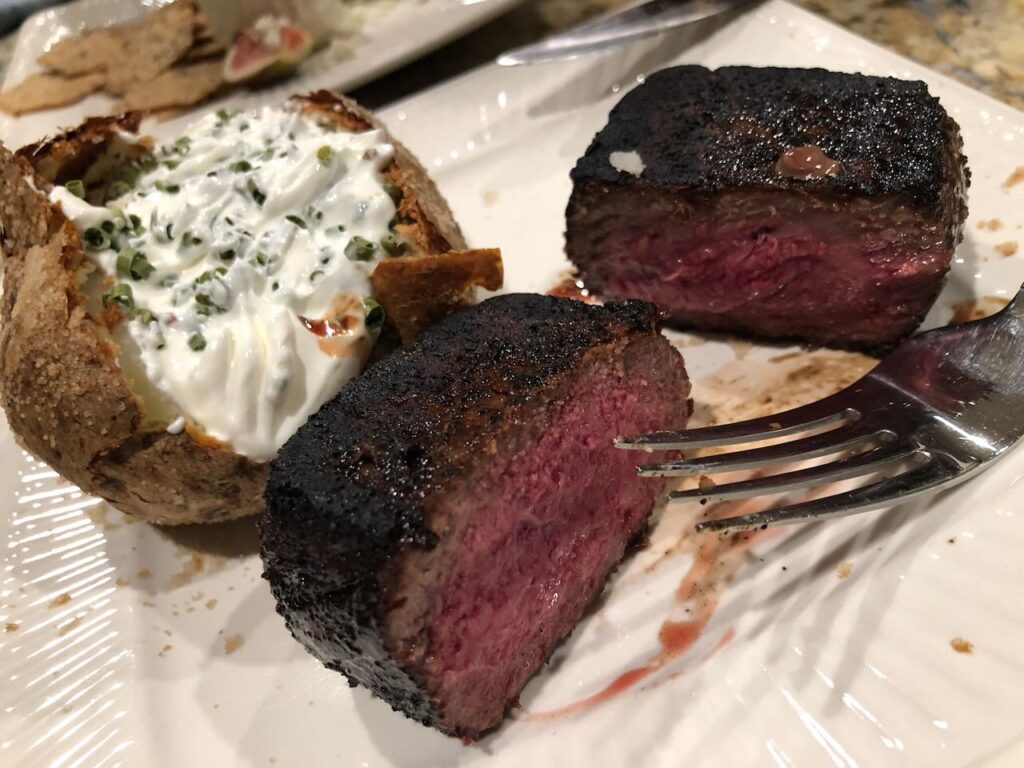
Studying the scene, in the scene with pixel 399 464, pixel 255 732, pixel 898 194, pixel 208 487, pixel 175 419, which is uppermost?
pixel 898 194

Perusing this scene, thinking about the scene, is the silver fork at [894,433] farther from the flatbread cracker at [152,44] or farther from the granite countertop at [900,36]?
the flatbread cracker at [152,44]

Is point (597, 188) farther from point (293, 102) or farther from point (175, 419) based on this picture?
point (175, 419)

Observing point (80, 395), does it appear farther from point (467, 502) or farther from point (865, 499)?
point (865, 499)

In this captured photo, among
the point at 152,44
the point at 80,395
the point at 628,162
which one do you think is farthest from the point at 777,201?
the point at 152,44

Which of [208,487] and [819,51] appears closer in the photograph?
[208,487]

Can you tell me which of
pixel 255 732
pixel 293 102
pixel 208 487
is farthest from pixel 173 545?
pixel 293 102

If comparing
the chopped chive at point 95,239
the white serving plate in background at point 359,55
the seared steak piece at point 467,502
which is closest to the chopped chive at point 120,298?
the chopped chive at point 95,239

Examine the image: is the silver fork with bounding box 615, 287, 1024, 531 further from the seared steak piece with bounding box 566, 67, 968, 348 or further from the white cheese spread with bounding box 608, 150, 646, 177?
the white cheese spread with bounding box 608, 150, 646, 177
